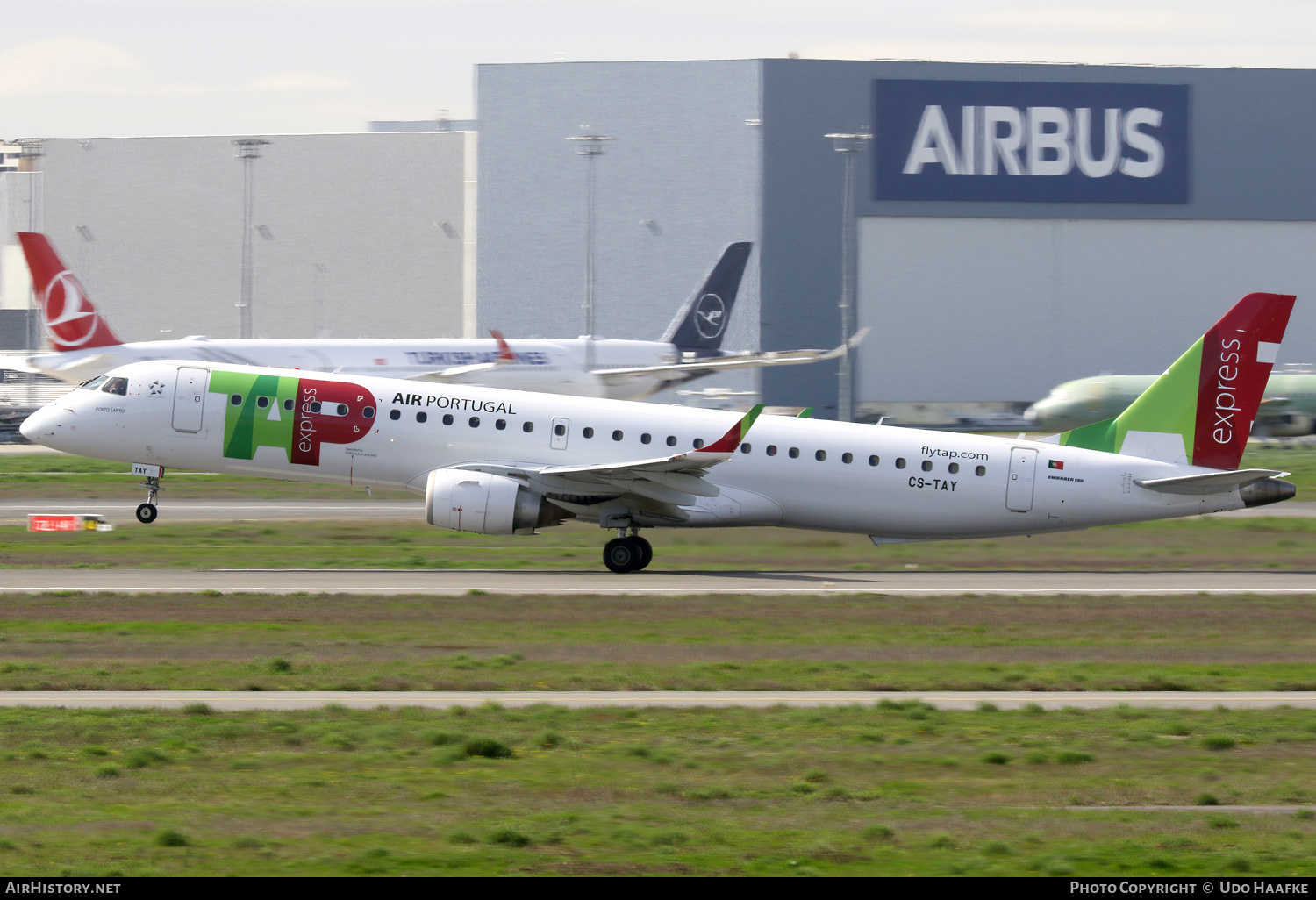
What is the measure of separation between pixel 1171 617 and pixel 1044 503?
Result: 21.8 ft

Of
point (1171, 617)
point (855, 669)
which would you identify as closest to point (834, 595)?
point (1171, 617)

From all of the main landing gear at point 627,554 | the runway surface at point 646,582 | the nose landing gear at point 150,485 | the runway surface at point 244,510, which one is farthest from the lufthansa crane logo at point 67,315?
the main landing gear at point 627,554

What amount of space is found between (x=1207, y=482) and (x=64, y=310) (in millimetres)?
43726

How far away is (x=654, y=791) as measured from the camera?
→ 1232 centimetres

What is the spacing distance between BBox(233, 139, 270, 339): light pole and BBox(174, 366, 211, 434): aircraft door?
53.6 m

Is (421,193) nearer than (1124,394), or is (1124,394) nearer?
(1124,394)

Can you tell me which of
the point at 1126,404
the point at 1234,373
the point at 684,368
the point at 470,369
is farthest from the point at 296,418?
the point at 1126,404

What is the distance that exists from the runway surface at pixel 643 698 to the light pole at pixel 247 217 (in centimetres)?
6858

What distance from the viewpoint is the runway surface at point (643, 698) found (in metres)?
15.8

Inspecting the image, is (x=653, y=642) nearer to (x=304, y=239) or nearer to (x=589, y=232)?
(x=589, y=232)

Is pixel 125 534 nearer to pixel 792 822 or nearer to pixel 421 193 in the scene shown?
pixel 792 822

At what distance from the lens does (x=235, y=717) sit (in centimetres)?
1487

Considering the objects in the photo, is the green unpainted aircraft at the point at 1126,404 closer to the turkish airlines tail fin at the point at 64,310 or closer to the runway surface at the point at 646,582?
the turkish airlines tail fin at the point at 64,310

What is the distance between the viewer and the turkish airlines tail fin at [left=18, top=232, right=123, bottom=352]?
186ft
